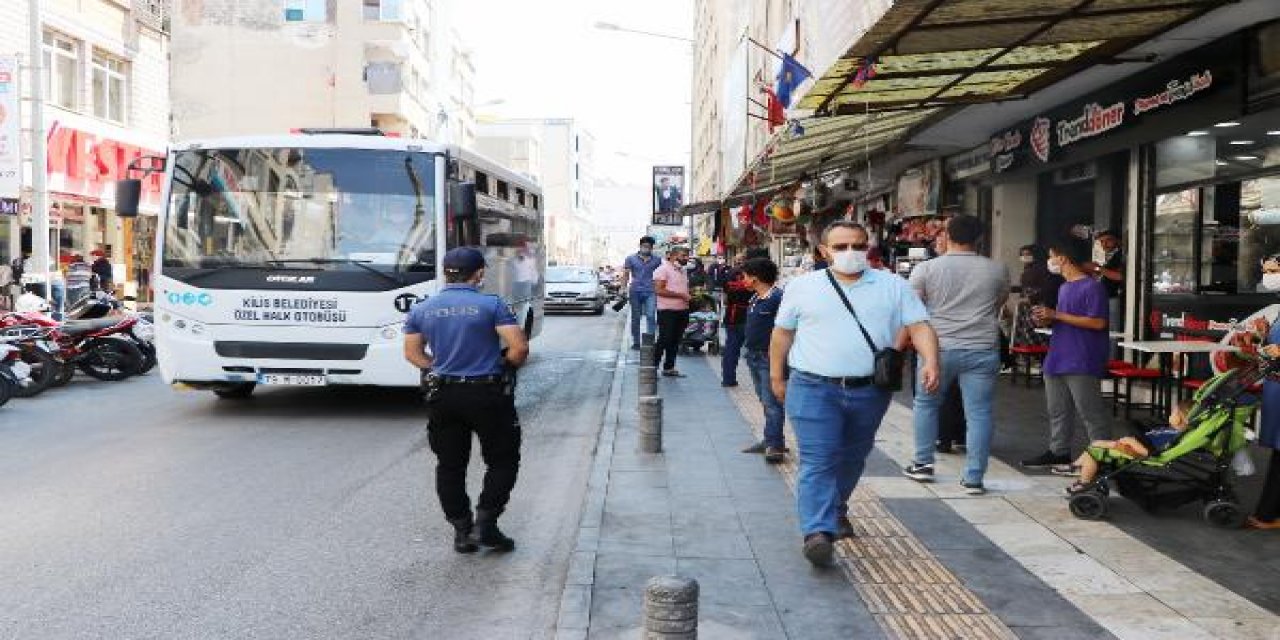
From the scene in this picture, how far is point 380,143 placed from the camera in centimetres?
1087

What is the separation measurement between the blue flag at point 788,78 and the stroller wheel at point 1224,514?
9.66 meters

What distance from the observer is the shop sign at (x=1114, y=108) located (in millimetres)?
9648

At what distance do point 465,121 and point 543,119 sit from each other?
55.5 m

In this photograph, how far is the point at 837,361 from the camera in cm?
555

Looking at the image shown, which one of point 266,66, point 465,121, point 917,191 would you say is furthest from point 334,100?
point 917,191

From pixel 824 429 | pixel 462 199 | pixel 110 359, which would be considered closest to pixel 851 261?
pixel 824 429

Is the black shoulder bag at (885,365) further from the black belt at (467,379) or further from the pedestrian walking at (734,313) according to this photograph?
the pedestrian walking at (734,313)

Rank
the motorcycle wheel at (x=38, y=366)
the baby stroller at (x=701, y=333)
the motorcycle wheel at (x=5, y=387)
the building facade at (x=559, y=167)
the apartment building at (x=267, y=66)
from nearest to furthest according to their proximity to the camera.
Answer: the motorcycle wheel at (x=5, y=387), the motorcycle wheel at (x=38, y=366), the baby stroller at (x=701, y=333), the apartment building at (x=267, y=66), the building facade at (x=559, y=167)

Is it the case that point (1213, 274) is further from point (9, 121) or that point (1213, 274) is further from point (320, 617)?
point (9, 121)

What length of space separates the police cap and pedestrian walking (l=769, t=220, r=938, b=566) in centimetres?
168

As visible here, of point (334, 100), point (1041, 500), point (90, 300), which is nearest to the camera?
point (1041, 500)

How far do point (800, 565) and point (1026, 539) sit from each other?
1399 millimetres

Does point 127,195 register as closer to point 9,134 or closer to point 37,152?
point 9,134

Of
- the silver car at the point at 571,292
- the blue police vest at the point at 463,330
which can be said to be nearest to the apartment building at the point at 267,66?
the silver car at the point at 571,292
